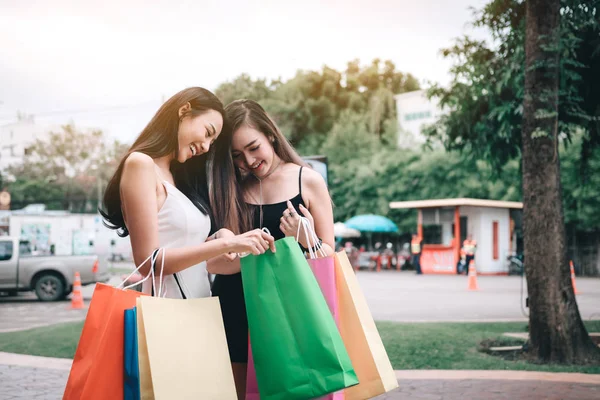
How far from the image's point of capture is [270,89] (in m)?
43.6

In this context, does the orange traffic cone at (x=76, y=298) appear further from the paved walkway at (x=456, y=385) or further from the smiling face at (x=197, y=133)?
the smiling face at (x=197, y=133)

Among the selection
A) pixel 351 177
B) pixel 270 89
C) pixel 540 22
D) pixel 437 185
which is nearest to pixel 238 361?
pixel 540 22

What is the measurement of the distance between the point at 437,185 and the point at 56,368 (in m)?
24.2

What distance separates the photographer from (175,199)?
89.7 inches

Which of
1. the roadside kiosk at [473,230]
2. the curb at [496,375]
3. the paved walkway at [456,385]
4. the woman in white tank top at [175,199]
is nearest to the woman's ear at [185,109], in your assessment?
the woman in white tank top at [175,199]

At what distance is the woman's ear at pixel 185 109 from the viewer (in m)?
2.31

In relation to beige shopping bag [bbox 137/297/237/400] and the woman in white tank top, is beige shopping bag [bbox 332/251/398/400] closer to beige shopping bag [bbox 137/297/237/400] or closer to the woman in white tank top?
the woman in white tank top

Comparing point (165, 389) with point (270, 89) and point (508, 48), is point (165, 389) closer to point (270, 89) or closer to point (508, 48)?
point (508, 48)

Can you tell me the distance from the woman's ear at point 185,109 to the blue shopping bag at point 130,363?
754 millimetres

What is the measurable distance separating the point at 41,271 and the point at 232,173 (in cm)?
1421

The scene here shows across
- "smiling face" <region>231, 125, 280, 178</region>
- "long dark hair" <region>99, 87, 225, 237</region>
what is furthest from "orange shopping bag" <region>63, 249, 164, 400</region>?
"smiling face" <region>231, 125, 280, 178</region>

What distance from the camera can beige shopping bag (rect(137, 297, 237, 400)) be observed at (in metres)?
1.88

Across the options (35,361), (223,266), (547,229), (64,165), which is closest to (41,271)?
(35,361)

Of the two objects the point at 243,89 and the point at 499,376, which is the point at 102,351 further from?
the point at 243,89
